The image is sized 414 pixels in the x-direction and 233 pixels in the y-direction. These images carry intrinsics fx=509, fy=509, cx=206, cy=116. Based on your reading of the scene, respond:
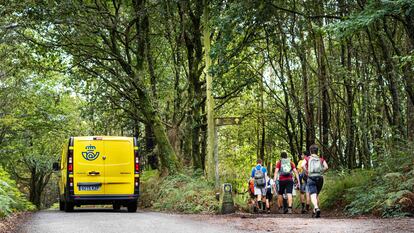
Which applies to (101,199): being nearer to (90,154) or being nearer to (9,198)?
(90,154)

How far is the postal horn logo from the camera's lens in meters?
16.3

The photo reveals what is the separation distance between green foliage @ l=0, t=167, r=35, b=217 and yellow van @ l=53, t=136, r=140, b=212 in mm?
1537

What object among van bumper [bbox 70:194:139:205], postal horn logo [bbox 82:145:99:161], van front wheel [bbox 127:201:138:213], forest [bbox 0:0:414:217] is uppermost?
forest [bbox 0:0:414:217]

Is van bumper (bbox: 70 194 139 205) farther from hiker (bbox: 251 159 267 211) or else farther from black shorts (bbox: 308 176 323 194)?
black shorts (bbox: 308 176 323 194)

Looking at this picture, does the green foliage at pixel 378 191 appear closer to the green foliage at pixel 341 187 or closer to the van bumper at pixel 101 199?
the green foliage at pixel 341 187

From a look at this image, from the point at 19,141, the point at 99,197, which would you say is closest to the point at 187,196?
the point at 99,197

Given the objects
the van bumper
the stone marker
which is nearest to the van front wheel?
the van bumper

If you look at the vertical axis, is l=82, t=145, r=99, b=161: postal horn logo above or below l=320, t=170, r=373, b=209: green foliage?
above

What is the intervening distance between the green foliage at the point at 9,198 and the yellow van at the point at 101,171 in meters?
1.54

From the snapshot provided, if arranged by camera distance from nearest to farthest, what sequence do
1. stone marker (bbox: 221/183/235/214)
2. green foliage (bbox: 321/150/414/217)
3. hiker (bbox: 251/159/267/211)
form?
green foliage (bbox: 321/150/414/217) → stone marker (bbox: 221/183/235/214) → hiker (bbox: 251/159/267/211)

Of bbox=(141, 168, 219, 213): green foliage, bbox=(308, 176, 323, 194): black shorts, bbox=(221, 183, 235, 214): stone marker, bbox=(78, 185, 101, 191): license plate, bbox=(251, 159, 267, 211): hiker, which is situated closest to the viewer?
bbox=(308, 176, 323, 194): black shorts

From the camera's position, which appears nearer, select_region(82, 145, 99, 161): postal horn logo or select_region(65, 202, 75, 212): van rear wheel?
select_region(82, 145, 99, 161): postal horn logo

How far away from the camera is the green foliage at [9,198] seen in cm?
1205

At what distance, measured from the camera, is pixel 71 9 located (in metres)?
18.9
